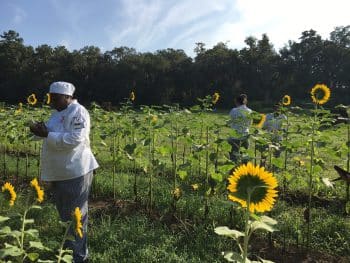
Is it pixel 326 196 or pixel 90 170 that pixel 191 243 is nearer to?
pixel 90 170

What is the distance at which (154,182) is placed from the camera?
6.46 metres

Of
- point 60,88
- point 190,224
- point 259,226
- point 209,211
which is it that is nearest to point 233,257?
point 259,226

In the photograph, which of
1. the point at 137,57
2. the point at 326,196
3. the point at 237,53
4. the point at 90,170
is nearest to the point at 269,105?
the point at 237,53

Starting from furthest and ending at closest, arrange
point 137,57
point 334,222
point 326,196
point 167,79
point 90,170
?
1. point 137,57
2. point 167,79
3. point 326,196
4. point 334,222
5. point 90,170

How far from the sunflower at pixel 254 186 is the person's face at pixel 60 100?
7.60 ft

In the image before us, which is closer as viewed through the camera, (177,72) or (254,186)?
(254,186)

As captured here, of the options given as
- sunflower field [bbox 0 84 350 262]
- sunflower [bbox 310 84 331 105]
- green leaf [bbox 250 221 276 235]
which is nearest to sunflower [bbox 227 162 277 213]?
green leaf [bbox 250 221 276 235]

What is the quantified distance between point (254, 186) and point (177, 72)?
3994 cm

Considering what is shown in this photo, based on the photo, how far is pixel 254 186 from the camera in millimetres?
1716

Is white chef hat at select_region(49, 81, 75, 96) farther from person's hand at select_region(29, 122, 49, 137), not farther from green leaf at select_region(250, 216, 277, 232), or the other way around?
green leaf at select_region(250, 216, 277, 232)

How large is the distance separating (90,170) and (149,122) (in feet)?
4.72

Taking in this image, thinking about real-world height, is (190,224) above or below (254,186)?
below

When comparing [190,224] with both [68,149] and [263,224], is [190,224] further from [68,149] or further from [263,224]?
[263,224]

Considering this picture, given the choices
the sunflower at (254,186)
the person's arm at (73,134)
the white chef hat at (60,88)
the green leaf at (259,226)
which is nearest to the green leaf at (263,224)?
the green leaf at (259,226)
